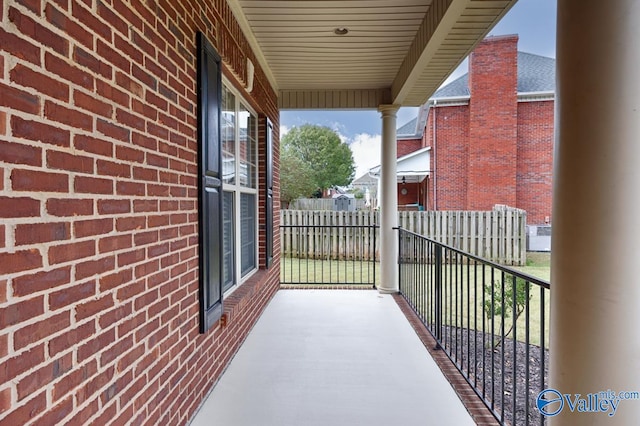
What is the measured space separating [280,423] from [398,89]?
147 inches

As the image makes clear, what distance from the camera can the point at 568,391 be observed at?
108cm

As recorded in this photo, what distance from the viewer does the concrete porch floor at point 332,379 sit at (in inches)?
77.2

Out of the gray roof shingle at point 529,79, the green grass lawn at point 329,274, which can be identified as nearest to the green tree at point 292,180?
the gray roof shingle at point 529,79

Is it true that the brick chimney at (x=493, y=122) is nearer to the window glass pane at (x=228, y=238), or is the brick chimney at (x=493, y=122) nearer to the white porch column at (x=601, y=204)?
the window glass pane at (x=228, y=238)

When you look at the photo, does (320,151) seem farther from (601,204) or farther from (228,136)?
(601,204)

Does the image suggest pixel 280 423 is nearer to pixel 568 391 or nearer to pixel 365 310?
pixel 568 391

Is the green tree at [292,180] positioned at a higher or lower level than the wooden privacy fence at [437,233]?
higher

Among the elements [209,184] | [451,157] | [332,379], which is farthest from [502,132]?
[209,184]

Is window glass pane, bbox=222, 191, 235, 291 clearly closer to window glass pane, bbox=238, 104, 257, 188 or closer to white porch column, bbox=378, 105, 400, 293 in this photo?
window glass pane, bbox=238, 104, 257, 188

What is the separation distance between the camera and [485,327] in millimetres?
3119

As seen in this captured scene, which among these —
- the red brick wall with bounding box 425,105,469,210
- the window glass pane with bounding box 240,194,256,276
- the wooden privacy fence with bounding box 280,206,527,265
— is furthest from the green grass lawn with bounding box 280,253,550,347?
the red brick wall with bounding box 425,105,469,210

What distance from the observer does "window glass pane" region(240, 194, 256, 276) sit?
11.3 ft

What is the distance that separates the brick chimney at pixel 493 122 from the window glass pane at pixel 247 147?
908cm

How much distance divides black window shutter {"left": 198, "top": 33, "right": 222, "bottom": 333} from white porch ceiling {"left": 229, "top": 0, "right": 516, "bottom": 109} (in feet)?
2.91
